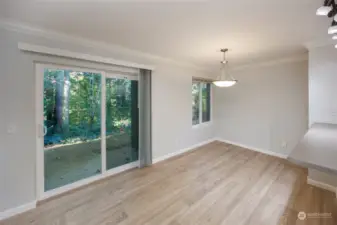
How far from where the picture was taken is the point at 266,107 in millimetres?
4984

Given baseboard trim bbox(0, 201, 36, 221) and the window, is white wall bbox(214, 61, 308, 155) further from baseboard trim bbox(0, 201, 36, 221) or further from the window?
A: baseboard trim bbox(0, 201, 36, 221)

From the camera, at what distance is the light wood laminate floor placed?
2.28 m

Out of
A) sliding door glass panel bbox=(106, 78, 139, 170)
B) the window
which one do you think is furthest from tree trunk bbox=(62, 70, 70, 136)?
the window

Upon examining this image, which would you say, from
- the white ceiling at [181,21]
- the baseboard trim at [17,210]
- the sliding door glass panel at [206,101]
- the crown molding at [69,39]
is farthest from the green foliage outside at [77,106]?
the sliding door glass panel at [206,101]

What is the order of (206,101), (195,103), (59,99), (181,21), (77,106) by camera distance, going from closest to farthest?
1. (181,21)
2. (59,99)
3. (77,106)
4. (195,103)
5. (206,101)

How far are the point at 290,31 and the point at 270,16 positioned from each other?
75 cm

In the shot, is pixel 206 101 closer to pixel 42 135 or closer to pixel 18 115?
pixel 42 135

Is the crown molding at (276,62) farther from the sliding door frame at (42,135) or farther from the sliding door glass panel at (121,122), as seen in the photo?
the sliding door frame at (42,135)

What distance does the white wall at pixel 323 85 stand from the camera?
9.59ft

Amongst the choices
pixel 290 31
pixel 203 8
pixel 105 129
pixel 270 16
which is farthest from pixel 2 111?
pixel 290 31

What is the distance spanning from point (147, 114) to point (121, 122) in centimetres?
57

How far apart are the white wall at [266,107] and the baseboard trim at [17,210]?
5168 millimetres

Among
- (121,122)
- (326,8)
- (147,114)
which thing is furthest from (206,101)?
(326,8)

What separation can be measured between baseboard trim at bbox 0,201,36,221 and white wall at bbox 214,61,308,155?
517 centimetres
